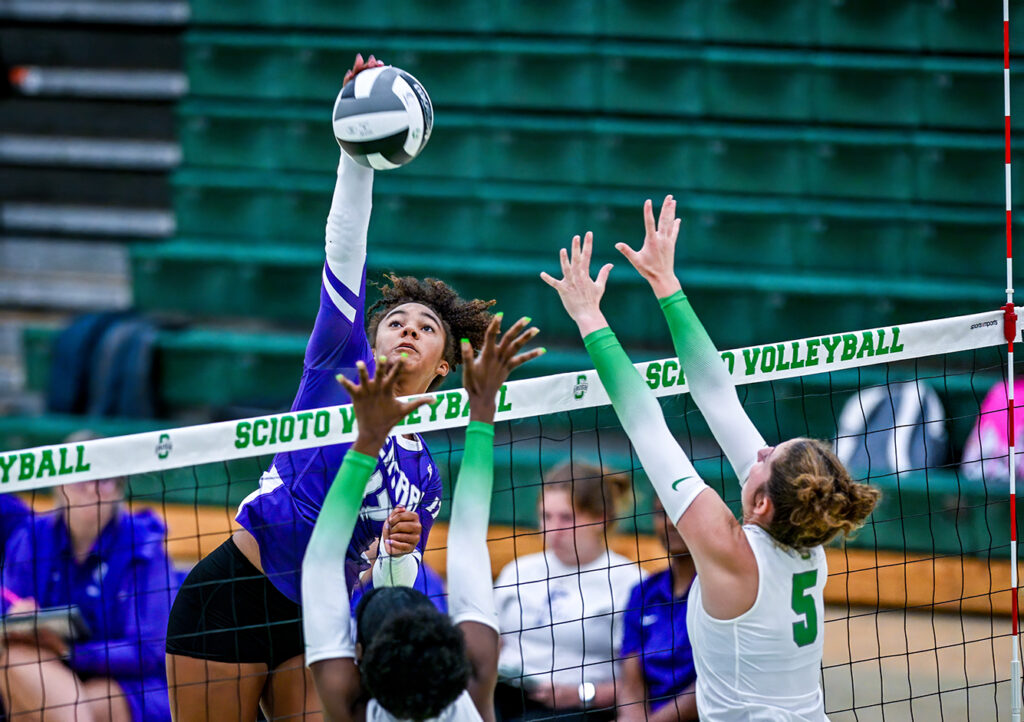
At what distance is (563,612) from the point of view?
4.31 meters

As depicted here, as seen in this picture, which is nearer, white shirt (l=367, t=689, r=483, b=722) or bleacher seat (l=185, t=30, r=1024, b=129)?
white shirt (l=367, t=689, r=483, b=722)

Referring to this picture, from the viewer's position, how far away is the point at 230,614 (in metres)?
3.07

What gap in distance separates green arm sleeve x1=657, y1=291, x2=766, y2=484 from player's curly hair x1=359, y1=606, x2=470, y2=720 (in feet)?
2.94

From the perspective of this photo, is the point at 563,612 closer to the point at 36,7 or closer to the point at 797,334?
the point at 797,334

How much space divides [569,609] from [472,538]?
1984 mm

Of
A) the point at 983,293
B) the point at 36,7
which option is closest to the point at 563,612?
the point at 983,293

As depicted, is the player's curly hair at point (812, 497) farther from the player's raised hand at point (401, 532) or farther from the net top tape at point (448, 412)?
the player's raised hand at point (401, 532)

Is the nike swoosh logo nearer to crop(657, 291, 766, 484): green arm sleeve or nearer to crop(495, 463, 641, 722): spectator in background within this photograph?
crop(657, 291, 766, 484): green arm sleeve

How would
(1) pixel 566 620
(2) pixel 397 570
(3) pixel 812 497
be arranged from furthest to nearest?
(1) pixel 566 620 < (2) pixel 397 570 < (3) pixel 812 497

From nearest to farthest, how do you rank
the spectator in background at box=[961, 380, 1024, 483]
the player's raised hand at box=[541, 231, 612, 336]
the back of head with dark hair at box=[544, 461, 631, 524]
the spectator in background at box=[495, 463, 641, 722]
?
the player's raised hand at box=[541, 231, 612, 336], the spectator in background at box=[495, 463, 641, 722], the back of head with dark hair at box=[544, 461, 631, 524], the spectator in background at box=[961, 380, 1024, 483]

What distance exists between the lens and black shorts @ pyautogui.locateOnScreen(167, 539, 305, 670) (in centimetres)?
306

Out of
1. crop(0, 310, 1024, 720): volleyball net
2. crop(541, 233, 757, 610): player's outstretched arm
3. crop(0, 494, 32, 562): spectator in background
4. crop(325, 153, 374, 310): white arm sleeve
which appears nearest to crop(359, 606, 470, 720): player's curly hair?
crop(541, 233, 757, 610): player's outstretched arm

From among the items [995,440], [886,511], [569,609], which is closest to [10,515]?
[569,609]

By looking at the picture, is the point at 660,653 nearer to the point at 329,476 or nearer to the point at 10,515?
the point at 329,476
